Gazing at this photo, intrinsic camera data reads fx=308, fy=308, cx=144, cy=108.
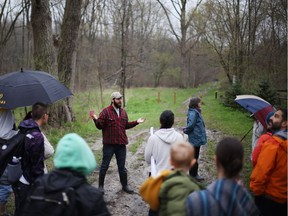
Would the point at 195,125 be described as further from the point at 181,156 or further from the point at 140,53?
the point at 140,53

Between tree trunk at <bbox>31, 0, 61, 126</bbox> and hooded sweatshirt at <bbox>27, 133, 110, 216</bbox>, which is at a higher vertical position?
tree trunk at <bbox>31, 0, 61, 126</bbox>

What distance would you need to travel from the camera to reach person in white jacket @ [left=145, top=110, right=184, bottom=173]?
4.45 meters

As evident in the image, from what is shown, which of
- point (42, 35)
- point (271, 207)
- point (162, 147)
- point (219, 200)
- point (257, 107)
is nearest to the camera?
point (219, 200)

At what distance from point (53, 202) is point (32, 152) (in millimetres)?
1503

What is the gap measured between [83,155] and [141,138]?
918 cm

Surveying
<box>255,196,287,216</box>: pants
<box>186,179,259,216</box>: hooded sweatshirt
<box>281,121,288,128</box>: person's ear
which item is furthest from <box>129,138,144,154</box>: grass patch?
<box>186,179,259,216</box>: hooded sweatshirt

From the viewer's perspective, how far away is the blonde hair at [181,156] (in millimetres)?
2816

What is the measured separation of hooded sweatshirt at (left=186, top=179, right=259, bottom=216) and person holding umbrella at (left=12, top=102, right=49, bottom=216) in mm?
2208

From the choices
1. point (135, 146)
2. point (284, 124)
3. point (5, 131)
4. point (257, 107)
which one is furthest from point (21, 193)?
point (135, 146)

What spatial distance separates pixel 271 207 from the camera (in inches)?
147

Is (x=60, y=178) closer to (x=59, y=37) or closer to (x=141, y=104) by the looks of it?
(x=59, y=37)

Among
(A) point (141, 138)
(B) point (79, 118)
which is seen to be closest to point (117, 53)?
(B) point (79, 118)

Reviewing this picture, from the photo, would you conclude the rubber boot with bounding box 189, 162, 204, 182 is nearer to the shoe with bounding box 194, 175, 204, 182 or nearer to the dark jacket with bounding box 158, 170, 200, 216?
the shoe with bounding box 194, 175, 204, 182

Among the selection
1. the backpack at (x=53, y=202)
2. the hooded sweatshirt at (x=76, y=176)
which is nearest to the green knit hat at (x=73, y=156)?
the hooded sweatshirt at (x=76, y=176)
